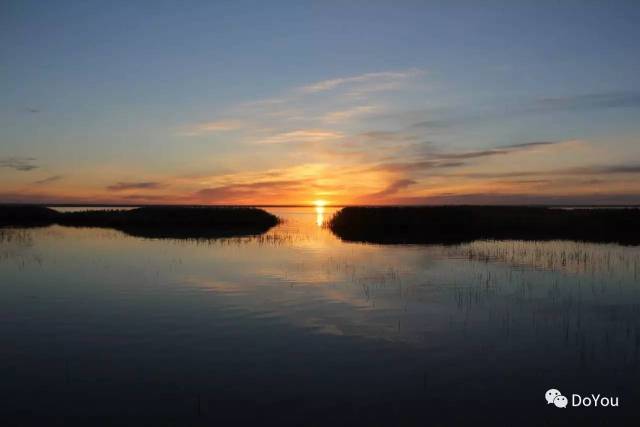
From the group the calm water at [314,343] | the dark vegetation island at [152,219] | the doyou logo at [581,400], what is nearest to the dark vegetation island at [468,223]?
the dark vegetation island at [152,219]

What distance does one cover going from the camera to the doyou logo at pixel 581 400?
956 cm

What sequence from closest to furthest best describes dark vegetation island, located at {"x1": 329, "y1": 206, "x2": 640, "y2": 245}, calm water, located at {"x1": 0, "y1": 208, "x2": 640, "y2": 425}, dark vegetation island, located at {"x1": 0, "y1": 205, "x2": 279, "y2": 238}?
calm water, located at {"x1": 0, "y1": 208, "x2": 640, "y2": 425}
dark vegetation island, located at {"x1": 329, "y1": 206, "x2": 640, "y2": 245}
dark vegetation island, located at {"x1": 0, "y1": 205, "x2": 279, "y2": 238}

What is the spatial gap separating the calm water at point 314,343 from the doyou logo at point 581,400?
0.18m

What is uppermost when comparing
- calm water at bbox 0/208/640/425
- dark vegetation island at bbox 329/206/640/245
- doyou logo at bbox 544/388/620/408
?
Answer: dark vegetation island at bbox 329/206/640/245

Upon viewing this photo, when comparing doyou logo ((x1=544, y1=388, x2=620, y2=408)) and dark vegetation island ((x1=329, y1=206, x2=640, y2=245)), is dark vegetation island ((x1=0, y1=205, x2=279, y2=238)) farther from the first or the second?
doyou logo ((x1=544, y1=388, x2=620, y2=408))

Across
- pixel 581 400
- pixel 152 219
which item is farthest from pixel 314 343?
pixel 152 219

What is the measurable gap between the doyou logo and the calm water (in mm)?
183

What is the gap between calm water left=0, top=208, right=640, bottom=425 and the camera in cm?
948

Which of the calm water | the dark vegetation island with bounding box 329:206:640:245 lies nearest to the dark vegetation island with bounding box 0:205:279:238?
the dark vegetation island with bounding box 329:206:640:245

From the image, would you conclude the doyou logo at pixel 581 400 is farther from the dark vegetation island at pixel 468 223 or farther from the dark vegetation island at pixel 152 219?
the dark vegetation island at pixel 152 219

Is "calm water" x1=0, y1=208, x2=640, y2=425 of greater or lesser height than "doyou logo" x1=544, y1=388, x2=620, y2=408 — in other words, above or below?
above

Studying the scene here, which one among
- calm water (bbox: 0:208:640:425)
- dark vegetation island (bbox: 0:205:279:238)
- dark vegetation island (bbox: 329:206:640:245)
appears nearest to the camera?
calm water (bbox: 0:208:640:425)

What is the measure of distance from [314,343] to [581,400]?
20.6 feet

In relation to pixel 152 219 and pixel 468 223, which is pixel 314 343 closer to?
pixel 468 223
